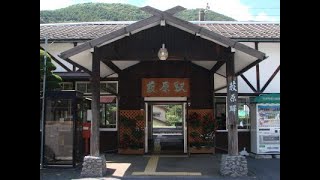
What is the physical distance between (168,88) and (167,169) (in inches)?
171

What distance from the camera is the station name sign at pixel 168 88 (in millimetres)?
14922

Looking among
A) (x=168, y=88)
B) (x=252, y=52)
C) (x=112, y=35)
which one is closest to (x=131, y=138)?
(x=168, y=88)

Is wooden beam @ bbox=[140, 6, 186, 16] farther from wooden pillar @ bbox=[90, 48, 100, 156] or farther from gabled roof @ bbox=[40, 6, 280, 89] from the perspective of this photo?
wooden pillar @ bbox=[90, 48, 100, 156]

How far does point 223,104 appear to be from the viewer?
52.4 ft

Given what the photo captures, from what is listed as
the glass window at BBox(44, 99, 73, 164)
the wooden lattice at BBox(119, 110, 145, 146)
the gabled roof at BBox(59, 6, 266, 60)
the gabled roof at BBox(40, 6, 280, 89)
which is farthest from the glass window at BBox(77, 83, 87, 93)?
the gabled roof at BBox(59, 6, 266, 60)

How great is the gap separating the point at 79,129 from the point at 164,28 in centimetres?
405

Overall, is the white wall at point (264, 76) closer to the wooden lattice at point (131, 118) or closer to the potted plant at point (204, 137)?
the potted plant at point (204, 137)

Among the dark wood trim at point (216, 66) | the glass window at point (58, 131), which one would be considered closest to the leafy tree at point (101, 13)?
the dark wood trim at point (216, 66)

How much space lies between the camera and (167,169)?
1123cm

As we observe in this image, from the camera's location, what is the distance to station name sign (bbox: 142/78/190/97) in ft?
49.0

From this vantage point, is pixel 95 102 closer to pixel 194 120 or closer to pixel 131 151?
pixel 131 151

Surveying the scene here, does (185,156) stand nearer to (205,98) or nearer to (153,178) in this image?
(205,98)

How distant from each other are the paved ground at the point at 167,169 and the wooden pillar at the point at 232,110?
0.83 meters
